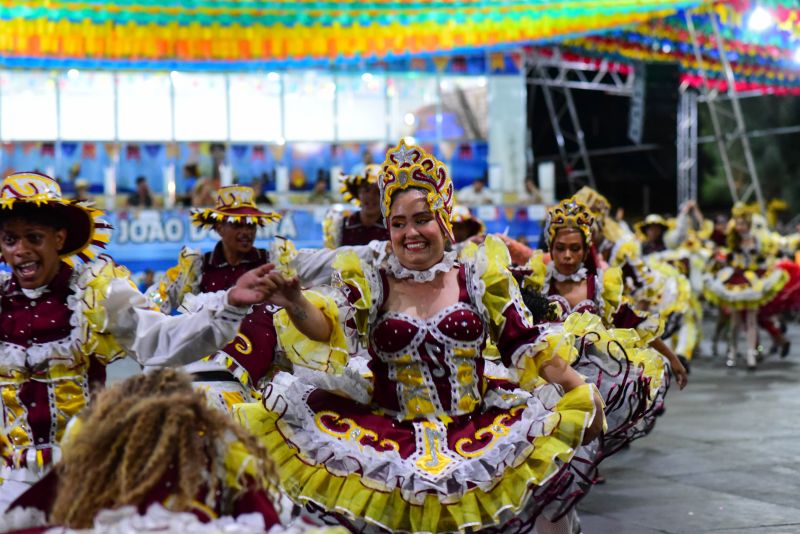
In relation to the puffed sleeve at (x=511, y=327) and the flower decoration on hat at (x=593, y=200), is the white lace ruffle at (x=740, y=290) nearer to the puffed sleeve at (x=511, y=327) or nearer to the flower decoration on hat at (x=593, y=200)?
the flower decoration on hat at (x=593, y=200)

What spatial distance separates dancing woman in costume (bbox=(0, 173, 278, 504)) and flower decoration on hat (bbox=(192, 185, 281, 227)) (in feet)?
10.1

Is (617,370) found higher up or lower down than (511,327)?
lower down

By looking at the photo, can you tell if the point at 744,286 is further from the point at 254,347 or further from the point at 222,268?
the point at 254,347

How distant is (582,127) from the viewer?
31.4 m

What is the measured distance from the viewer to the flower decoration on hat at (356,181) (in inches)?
346

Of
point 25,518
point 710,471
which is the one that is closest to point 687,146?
point 710,471

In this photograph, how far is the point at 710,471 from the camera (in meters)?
8.88

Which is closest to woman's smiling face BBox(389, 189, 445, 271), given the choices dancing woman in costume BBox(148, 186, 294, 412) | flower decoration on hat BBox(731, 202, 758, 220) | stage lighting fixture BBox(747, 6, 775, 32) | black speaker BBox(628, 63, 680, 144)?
dancing woman in costume BBox(148, 186, 294, 412)

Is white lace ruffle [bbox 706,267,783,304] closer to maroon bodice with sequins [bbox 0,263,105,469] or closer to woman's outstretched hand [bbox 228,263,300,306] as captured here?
maroon bodice with sequins [bbox 0,263,105,469]

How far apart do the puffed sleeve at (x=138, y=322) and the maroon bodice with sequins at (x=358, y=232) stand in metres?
4.11

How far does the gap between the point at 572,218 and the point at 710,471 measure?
2260 mm

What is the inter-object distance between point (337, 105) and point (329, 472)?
71.9ft

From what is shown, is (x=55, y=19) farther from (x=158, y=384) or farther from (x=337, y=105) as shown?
(x=158, y=384)

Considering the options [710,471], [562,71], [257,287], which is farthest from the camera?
[562,71]
